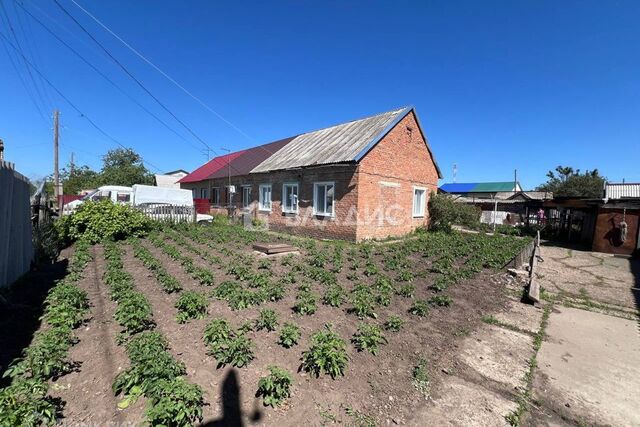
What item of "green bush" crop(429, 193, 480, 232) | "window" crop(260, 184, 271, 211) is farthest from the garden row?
"green bush" crop(429, 193, 480, 232)

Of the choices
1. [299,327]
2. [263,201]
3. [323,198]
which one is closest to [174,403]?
[299,327]

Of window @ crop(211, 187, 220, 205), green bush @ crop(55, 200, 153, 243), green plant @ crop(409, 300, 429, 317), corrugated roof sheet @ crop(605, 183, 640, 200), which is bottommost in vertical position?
green plant @ crop(409, 300, 429, 317)

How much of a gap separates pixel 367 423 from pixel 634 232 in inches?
652

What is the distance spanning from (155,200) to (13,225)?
43.5ft

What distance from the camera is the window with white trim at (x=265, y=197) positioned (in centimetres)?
1692

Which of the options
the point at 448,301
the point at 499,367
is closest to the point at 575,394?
the point at 499,367

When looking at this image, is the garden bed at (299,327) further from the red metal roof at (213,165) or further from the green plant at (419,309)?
the red metal roof at (213,165)

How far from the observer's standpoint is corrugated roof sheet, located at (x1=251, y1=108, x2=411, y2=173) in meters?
12.7

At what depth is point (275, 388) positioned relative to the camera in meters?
2.78

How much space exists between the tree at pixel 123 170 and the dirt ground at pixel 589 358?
56.7m

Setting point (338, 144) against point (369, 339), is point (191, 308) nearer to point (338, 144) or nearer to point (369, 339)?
point (369, 339)

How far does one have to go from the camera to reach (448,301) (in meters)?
5.60

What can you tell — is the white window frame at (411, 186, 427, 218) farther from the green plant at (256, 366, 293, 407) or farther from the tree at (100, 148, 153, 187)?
the tree at (100, 148, 153, 187)

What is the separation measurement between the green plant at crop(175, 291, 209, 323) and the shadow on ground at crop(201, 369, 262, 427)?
61.4 inches
